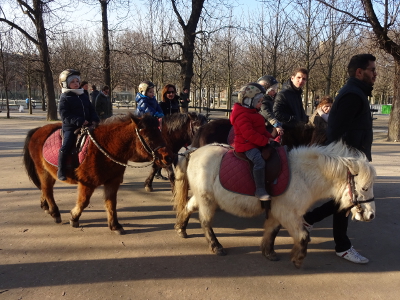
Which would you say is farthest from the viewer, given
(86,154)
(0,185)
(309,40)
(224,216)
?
(309,40)

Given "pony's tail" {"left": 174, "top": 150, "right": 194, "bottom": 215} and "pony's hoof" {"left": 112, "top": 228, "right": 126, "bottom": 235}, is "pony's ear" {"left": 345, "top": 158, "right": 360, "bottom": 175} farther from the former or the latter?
"pony's hoof" {"left": 112, "top": 228, "right": 126, "bottom": 235}

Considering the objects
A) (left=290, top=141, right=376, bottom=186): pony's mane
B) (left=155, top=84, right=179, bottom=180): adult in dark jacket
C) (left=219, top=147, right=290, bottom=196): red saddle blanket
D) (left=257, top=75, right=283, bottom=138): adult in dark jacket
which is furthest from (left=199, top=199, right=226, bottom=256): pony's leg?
(left=155, top=84, right=179, bottom=180): adult in dark jacket

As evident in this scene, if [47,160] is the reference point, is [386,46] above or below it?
above

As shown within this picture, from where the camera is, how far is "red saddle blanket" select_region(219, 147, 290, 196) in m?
3.12

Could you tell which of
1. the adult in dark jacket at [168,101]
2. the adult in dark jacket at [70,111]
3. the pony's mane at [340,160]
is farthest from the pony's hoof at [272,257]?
the adult in dark jacket at [168,101]

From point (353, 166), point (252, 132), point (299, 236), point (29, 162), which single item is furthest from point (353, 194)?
point (29, 162)

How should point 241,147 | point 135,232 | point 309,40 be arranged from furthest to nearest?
point 309,40
point 135,232
point 241,147

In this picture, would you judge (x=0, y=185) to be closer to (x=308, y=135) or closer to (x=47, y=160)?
(x=47, y=160)

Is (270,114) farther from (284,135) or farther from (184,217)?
(184,217)

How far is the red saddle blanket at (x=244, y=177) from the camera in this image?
3117 mm

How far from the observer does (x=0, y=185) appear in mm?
5996

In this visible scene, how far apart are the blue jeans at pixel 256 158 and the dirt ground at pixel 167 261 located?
1.13m

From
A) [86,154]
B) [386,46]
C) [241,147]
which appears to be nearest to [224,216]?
[241,147]

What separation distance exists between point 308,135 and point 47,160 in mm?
3931
